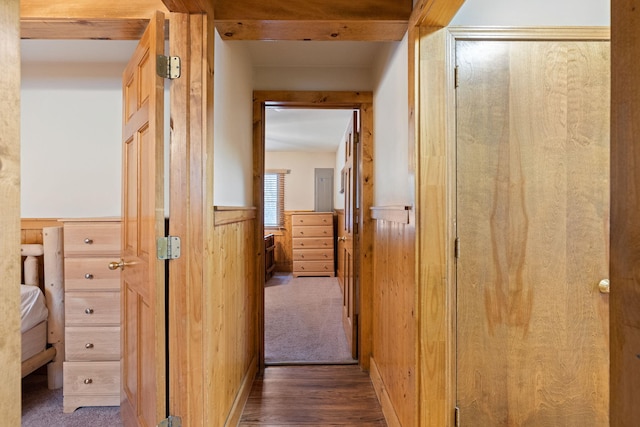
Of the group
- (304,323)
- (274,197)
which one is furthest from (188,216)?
(274,197)

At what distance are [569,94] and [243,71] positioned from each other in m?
1.73

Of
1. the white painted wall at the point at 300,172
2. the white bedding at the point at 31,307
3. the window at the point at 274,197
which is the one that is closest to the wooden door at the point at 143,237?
the white bedding at the point at 31,307

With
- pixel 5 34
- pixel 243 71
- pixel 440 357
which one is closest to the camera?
pixel 5 34

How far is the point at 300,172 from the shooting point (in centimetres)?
609

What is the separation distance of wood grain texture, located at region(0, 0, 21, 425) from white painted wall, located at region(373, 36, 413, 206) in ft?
3.96

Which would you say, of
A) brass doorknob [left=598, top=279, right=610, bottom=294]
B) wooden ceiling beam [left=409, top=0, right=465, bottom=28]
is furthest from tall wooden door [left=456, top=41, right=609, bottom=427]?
wooden ceiling beam [left=409, top=0, right=465, bottom=28]

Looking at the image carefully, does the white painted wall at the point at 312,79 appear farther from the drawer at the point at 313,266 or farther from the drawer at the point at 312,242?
the drawer at the point at 313,266

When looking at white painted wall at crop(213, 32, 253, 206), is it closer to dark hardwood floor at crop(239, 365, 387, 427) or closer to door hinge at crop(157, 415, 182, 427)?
door hinge at crop(157, 415, 182, 427)

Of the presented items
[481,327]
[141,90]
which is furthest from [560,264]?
[141,90]

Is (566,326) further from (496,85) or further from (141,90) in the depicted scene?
(141,90)

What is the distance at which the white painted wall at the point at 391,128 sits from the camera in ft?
4.97

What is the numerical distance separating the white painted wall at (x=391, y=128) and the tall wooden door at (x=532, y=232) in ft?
0.84

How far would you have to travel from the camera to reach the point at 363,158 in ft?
7.80

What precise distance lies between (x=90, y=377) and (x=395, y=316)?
1807mm
